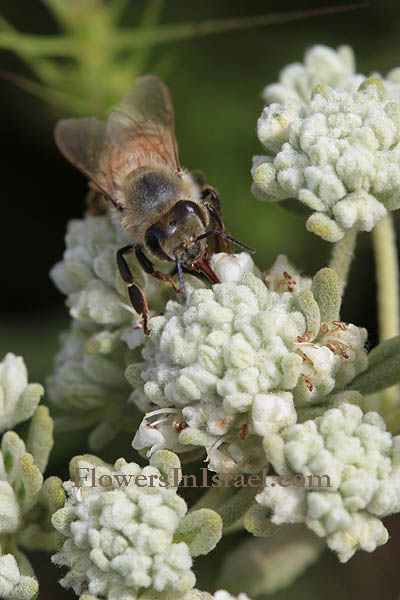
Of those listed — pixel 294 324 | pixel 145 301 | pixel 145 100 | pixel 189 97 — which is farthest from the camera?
pixel 189 97

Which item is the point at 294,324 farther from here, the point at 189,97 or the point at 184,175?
the point at 189,97

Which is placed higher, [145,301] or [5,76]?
[5,76]

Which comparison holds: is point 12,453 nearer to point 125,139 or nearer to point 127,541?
point 127,541

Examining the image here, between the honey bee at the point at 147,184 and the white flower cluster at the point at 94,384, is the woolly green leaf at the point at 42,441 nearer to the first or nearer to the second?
the white flower cluster at the point at 94,384

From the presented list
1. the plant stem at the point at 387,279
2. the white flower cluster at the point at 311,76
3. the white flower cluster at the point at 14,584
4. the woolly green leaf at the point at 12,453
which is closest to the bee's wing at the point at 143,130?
the white flower cluster at the point at 311,76

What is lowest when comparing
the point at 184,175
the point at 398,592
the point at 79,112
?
the point at 398,592

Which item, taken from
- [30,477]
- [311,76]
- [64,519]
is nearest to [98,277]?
[30,477]

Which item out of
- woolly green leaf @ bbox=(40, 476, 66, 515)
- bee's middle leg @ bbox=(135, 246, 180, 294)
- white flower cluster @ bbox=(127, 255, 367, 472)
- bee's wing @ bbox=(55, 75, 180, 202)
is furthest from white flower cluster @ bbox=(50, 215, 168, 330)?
woolly green leaf @ bbox=(40, 476, 66, 515)

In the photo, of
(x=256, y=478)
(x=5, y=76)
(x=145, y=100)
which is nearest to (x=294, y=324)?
(x=256, y=478)
